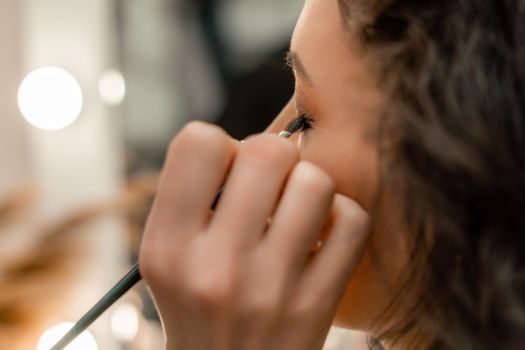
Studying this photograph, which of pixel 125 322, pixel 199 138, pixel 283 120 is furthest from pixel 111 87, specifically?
pixel 199 138

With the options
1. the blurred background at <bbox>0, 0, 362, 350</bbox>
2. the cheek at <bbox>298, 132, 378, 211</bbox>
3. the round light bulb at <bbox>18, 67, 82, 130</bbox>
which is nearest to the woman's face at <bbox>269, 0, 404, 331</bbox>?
the cheek at <bbox>298, 132, 378, 211</bbox>

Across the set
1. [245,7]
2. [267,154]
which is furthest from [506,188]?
[245,7]

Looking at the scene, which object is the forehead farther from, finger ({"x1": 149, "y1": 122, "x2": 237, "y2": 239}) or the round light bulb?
the round light bulb

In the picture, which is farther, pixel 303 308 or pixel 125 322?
pixel 125 322

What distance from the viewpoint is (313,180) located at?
1.75 ft

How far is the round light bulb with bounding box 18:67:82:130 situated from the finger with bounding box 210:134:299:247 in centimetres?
73

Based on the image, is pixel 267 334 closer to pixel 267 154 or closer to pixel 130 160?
pixel 267 154

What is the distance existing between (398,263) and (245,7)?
109cm

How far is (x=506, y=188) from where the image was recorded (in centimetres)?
51

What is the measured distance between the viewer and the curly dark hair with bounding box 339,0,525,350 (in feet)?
1.68

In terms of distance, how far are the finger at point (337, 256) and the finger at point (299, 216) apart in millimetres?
11

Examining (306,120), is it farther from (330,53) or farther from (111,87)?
(111,87)

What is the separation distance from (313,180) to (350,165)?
69 mm

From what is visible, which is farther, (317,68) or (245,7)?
(245,7)
